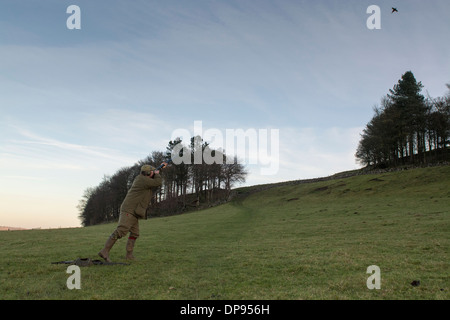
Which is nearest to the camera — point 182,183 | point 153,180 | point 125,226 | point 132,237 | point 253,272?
point 253,272

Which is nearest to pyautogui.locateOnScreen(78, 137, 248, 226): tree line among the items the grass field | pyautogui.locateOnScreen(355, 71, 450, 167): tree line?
pyautogui.locateOnScreen(355, 71, 450, 167): tree line

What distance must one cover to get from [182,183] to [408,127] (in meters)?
63.2

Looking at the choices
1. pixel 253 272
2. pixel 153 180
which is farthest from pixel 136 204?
pixel 253 272

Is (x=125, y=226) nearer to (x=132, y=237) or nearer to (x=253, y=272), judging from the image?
(x=132, y=237)

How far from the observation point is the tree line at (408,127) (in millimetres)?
72750

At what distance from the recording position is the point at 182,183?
89.5 m

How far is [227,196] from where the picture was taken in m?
88.7

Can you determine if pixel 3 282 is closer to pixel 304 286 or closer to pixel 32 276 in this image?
pixel 32 276

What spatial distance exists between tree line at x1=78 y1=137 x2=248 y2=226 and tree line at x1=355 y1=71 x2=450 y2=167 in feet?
128
